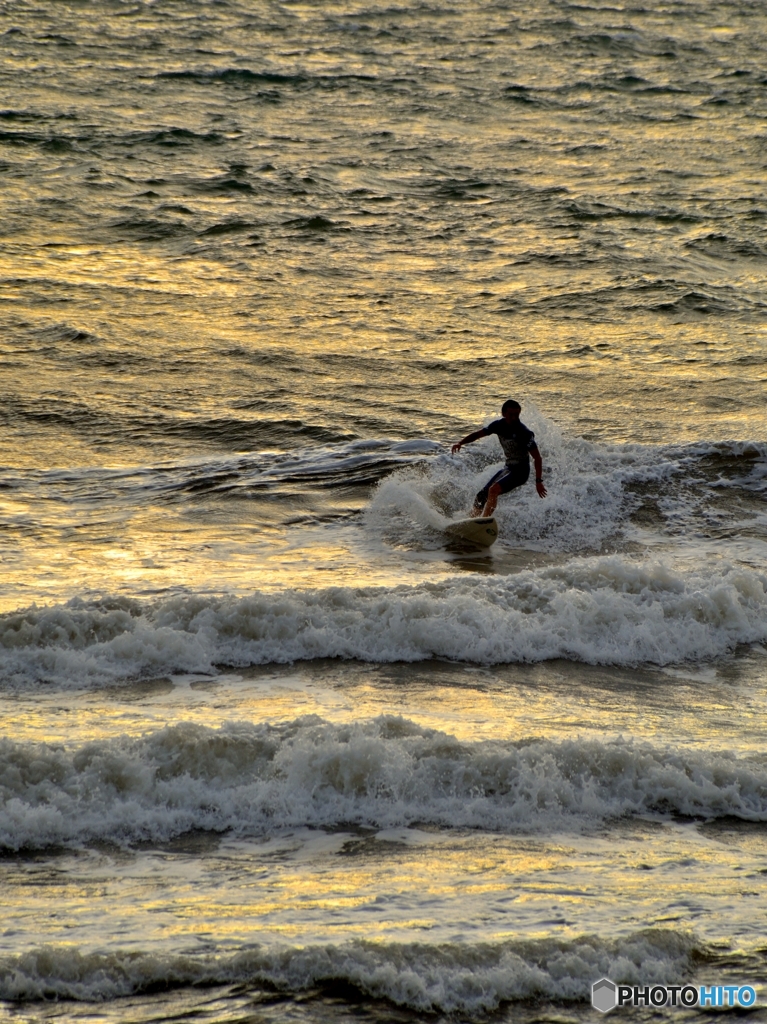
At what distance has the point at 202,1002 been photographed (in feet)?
16.8

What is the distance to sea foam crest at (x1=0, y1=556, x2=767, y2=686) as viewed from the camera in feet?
29.9

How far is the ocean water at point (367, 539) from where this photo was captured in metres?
5.74

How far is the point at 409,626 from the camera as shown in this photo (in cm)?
977

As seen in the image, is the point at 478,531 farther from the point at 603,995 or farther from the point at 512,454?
the point at 603,995

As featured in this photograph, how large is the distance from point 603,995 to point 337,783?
2.27 meters

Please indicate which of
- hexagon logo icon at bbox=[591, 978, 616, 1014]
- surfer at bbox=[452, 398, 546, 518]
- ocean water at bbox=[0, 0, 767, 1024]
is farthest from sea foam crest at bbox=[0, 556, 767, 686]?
hexagon logo icon at bbox=[591, 978, 616, 1014]

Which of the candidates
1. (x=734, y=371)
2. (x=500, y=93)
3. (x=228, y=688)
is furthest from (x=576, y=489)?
(x=500, y=93)

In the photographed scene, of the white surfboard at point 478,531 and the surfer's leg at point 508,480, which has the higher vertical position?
the surfer's leg at point 508,480

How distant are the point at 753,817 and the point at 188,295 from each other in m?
15.4

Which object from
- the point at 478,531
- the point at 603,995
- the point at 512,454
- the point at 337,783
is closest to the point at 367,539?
the point at 478,531

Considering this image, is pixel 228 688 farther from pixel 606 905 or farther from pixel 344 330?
pixel 344 330

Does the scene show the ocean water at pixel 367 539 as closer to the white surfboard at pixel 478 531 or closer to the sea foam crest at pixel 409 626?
the sea foam crest at pixel 409 626

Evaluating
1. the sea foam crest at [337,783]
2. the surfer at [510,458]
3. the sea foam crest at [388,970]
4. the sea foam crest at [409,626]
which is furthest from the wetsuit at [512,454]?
the sea foam crest at [388,970]

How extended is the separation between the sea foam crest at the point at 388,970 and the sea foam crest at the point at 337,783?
1.30 metres
